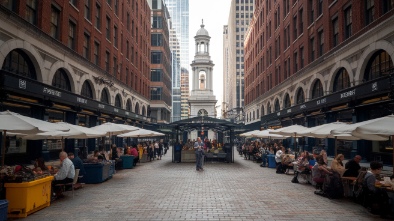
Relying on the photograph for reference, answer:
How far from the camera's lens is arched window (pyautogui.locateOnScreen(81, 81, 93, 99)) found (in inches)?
1204

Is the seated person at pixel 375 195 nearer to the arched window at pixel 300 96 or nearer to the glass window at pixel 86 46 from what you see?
the arched window at pixel 300 96

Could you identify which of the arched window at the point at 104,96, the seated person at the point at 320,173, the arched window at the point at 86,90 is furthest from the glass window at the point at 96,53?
the seated person at the point at 320,173

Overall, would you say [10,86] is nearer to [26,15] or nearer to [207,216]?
[26,15]

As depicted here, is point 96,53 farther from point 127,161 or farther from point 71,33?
point 127,161

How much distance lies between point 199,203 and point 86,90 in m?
22.9

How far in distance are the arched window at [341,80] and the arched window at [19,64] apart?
20907 millimetres

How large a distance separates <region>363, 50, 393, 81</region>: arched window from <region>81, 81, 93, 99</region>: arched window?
2198 centimetres

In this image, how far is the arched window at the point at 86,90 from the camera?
30.6m

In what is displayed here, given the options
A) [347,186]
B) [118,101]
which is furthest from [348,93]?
[118,101]

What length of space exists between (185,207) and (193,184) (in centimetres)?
518

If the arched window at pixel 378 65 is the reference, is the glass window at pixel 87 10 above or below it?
above

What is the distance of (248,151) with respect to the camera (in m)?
33.2

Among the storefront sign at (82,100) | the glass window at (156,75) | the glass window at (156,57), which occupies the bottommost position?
the storefront sign at (82,100)

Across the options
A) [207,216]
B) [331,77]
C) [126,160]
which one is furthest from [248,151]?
[207,216]
